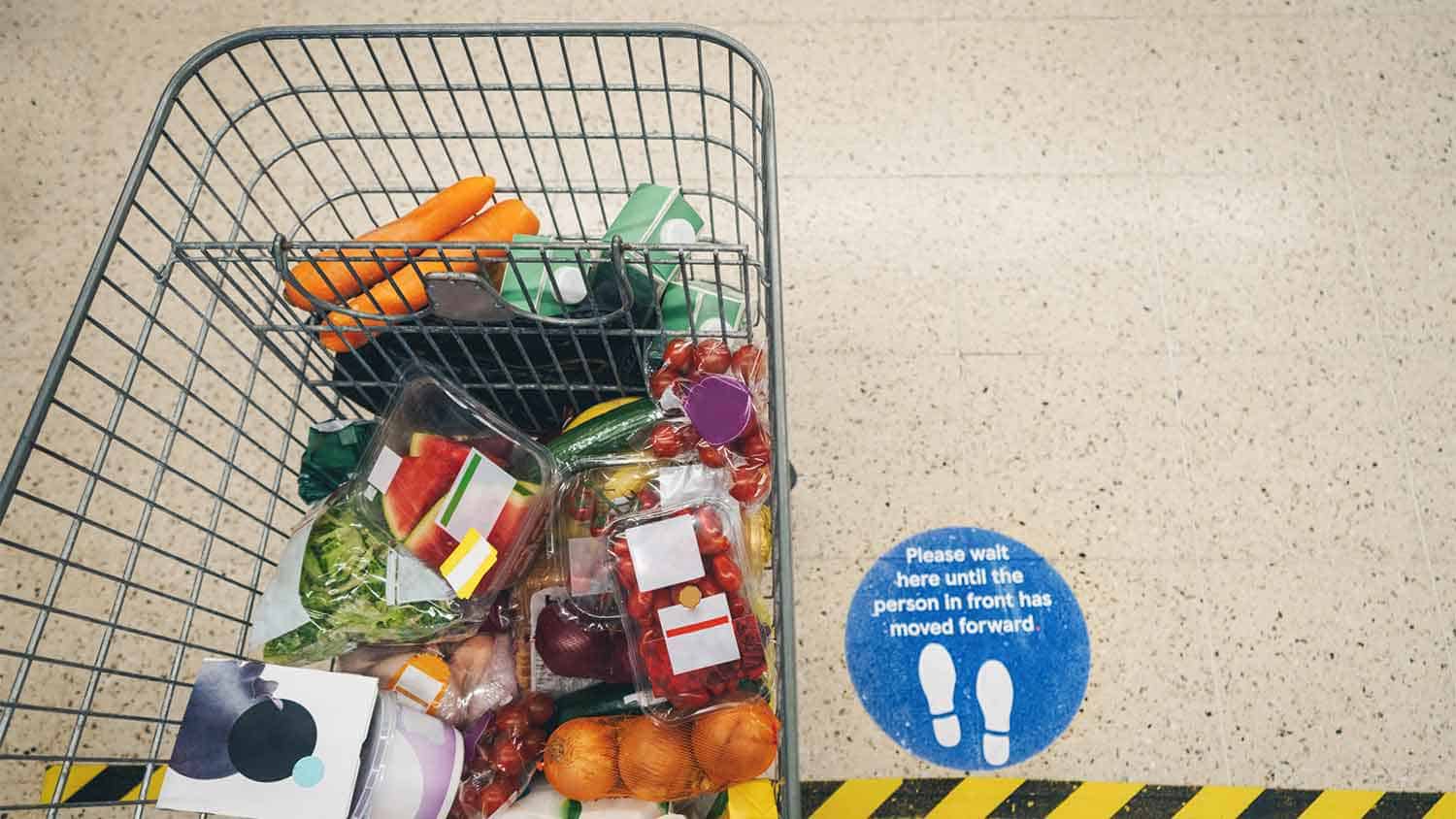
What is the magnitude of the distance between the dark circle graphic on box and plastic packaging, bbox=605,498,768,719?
0.38 m

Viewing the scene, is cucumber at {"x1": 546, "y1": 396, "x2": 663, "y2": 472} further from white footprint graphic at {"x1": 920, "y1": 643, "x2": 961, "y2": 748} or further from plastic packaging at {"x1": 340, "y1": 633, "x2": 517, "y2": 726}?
white footprint graphic at {"x1": 920, "y1": 643, "x2": 961, "y2": 748}

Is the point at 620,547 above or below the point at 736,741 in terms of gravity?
above

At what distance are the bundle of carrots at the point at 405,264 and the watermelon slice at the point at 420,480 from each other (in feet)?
0.56

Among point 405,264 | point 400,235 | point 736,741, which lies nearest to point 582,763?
point 736,741

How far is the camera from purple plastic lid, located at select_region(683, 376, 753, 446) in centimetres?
110

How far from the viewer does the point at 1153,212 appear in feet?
6.76

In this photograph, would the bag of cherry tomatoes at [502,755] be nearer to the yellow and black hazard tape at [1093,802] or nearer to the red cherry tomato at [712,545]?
the red cherry tomato at [712,545]

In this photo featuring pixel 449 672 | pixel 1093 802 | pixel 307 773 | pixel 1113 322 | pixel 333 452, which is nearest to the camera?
pixel 307 773

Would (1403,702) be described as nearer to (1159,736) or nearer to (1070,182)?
(1159,736)

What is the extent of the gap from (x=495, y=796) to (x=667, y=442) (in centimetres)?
49

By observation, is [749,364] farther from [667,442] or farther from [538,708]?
[538,708]

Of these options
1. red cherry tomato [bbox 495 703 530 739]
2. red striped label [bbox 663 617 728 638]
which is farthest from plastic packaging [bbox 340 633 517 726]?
red striped label [bbox 663 617 728 638]

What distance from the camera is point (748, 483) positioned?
3.60ft

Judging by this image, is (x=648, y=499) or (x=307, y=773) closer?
(x=307, y=773)
